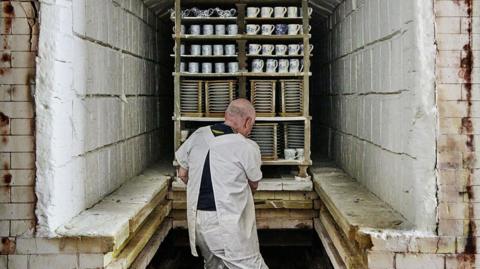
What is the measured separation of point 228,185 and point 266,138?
1416mm

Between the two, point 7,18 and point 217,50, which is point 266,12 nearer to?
point 217,50

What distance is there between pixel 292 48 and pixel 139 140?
1826mm

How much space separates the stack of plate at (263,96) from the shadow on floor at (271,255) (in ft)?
5.40

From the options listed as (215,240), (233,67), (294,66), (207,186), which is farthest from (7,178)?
(294,66)

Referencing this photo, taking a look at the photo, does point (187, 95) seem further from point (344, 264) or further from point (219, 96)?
point (344, 264)

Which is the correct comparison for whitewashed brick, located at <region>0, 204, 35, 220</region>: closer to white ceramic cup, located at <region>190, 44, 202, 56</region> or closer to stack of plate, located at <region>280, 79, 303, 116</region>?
white ceramic cup, located at <region>190, 44, 202, 56</region>

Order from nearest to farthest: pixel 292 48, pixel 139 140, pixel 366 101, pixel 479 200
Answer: pixel 479 200
pixel 366 101
pixel 292 48
pixel 139 140

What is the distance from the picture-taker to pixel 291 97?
17.3ft

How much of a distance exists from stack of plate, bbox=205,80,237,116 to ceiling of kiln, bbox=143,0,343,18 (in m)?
1.33

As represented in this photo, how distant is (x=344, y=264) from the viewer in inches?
155

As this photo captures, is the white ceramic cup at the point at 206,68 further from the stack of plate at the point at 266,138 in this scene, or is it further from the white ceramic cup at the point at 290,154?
the white ceramic cup at the point at 290,154

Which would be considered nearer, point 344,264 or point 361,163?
point 344,264

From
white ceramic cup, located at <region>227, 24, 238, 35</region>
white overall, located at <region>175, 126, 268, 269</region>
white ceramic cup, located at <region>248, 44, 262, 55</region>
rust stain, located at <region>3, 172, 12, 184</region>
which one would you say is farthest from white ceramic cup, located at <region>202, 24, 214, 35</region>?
rust stain, located at <region>3, 172, 12, 184</region>

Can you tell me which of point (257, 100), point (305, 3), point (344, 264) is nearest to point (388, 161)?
point (344, 264)
